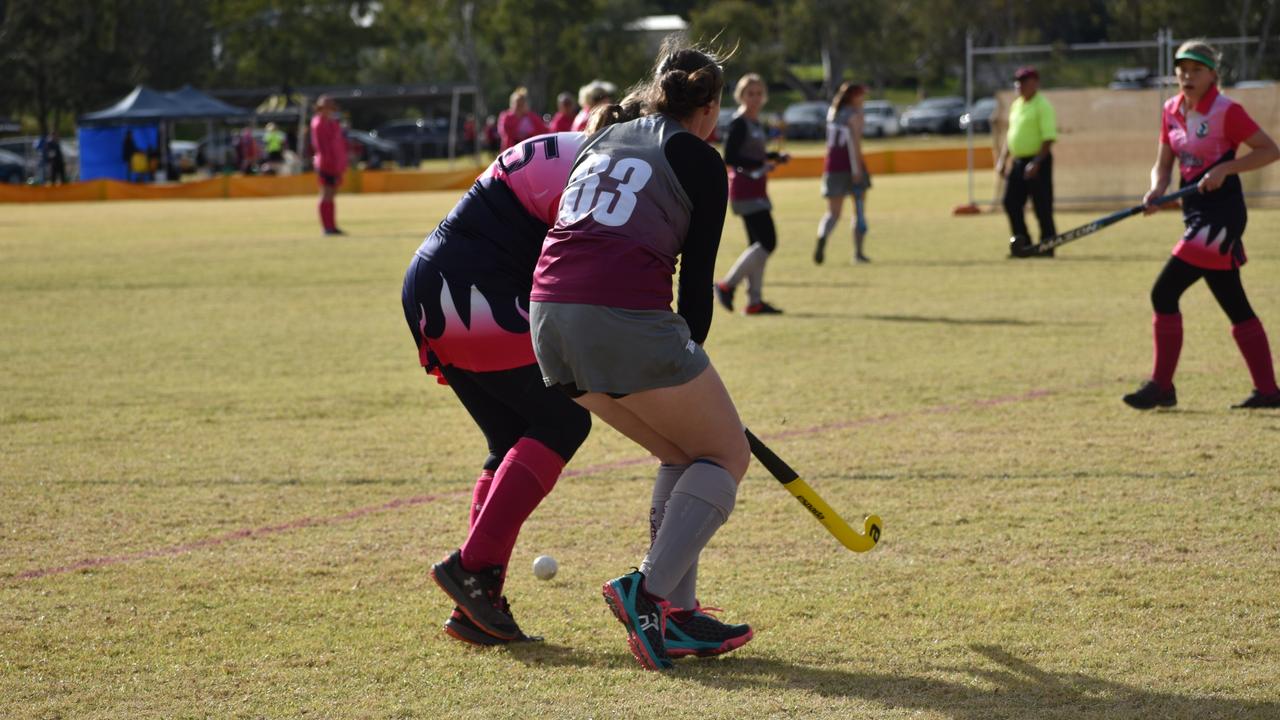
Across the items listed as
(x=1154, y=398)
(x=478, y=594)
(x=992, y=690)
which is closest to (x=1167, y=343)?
(x=1154, y=398)

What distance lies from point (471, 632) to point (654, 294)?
1.33 metres

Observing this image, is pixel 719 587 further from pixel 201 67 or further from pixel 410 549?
pixel 201 67

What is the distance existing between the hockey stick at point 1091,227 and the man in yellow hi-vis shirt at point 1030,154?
25.3 ft

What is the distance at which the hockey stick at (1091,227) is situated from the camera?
806cm

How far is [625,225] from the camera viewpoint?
4.05m

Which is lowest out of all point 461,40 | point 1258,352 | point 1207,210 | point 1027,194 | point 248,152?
point 1258,352

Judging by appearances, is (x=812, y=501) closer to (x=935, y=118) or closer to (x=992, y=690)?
(x=992, y=690)

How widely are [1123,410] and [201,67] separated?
7017cm

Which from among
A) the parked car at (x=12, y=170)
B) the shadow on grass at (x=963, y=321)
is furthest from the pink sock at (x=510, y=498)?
the parked car at (x=12, y=170)

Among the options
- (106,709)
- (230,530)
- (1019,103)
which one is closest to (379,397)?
(230,530)

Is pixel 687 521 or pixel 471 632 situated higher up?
pixel 687 521

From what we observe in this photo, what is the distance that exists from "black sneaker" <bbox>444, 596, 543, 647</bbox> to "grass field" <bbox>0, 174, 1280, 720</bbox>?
7cm

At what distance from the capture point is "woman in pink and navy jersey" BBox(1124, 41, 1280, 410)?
7.98 meters

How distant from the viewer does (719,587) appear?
209 inches
